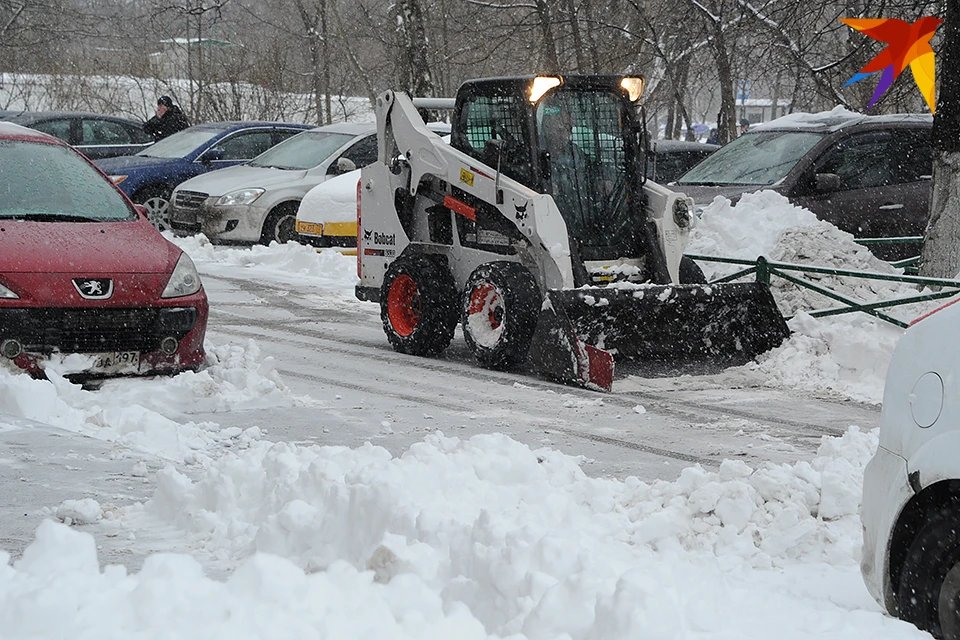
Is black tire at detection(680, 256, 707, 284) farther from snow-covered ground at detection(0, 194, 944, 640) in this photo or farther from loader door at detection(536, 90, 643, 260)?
snow-covered ground at detection(0, 194, 944, 640)

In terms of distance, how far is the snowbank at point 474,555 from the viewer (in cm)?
338

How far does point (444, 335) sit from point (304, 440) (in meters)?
3.19

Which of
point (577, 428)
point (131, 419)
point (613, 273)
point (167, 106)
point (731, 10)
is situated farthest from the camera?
point (731, 10)

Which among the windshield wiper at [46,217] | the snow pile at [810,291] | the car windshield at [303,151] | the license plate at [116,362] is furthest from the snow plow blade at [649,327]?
the car windshield at [303,151]

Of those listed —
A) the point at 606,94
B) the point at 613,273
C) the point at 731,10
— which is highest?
the point at 731,10

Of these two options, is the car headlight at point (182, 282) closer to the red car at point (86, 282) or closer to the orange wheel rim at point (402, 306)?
the red car at point (86, 282)

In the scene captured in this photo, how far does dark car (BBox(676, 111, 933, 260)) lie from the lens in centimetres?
1255

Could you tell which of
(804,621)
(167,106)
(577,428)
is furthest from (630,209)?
(167,106)

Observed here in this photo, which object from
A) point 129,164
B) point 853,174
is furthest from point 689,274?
point 129,164

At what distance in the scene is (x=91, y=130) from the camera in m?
19.8

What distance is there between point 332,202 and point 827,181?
19.6 ft

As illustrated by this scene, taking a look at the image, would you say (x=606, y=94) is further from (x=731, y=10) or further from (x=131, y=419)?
(x=731, y=10)

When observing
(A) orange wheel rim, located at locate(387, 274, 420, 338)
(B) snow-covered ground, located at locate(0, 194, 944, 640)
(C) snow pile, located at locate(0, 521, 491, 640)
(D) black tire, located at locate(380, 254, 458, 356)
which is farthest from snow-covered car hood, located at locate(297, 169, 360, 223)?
(C) snow pile, located at locate(0, 521, 491, 640)

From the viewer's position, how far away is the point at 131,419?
6562mm
